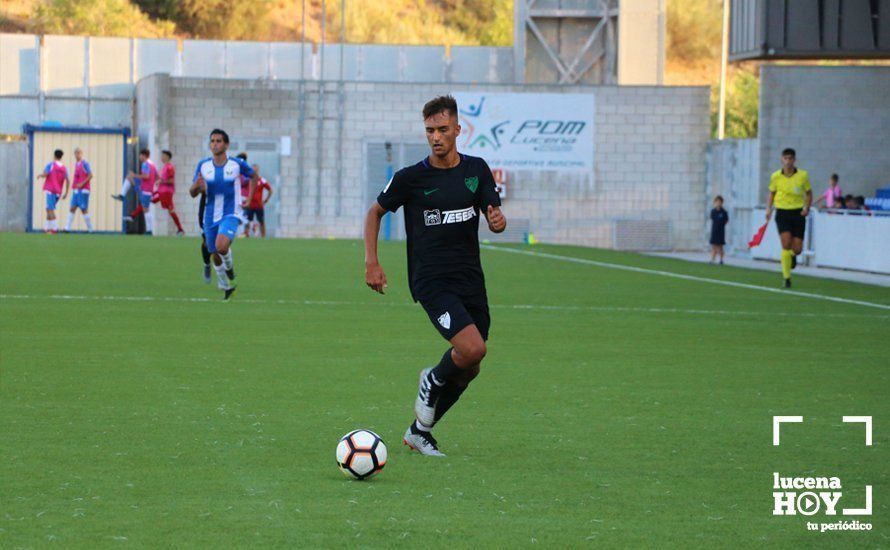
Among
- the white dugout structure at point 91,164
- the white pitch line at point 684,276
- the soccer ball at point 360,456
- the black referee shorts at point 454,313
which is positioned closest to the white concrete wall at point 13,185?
the white dugout structure at point 91,164

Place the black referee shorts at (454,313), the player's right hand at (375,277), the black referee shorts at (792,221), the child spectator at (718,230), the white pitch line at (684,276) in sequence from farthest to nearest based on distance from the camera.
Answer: the child spectator at (718,230) → the black referee shorts at (792,221) → the white pitch line at (684,276) → the player's right hand at (375,277) → the black referee shorts at (454,313)

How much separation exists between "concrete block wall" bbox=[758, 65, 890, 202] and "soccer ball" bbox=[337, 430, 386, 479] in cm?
3186

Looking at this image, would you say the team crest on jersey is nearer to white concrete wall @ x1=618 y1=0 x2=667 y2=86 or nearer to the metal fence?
white concrete wall @ x1=618 y1=0 x2=667 y2=86

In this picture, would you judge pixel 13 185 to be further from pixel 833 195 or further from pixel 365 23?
pixel 365 23

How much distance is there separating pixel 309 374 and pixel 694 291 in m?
12.0

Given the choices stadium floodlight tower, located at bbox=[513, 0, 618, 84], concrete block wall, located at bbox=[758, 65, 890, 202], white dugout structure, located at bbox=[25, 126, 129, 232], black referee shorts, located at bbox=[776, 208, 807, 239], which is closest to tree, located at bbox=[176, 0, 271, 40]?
stadium floodlight tower, located at bbox=[513, 0, 618, 84]

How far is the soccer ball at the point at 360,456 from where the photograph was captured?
7.31 metres

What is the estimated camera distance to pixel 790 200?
902 inches

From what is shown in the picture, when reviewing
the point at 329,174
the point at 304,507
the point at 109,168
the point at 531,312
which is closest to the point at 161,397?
the point at 304,507

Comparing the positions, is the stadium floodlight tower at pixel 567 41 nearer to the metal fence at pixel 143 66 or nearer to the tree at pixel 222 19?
the metal fence at pixel 143 66

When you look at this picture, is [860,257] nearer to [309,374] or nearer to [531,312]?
[531,312]

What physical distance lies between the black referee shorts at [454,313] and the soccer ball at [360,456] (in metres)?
1.04

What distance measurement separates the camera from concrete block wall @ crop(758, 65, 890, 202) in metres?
37.3

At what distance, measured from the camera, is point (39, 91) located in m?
53.4
